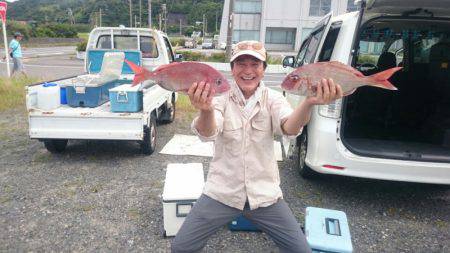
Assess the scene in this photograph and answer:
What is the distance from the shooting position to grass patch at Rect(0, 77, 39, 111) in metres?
8.82

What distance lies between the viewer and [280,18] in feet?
137

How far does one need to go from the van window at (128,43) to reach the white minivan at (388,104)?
2889mm

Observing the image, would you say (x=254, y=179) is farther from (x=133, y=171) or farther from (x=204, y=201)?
(x=133, y=171)

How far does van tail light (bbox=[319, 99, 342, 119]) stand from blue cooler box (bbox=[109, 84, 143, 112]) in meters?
2.54

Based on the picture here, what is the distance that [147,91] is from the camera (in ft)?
16.6

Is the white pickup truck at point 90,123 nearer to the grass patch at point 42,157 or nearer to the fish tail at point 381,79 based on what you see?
the grass patch at point 42,157

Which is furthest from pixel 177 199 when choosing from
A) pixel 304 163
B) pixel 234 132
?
pixel 304 163

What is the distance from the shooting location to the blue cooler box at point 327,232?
257 cm

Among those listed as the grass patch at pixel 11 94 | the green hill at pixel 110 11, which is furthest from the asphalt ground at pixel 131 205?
the green hill at pixel 110 11

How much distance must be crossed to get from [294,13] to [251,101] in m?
41.9

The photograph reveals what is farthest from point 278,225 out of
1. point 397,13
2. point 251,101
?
point 397,13

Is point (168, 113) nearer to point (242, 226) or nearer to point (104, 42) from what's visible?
point (104, 42)

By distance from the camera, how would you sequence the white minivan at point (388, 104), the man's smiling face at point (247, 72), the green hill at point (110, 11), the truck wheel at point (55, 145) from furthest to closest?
the green hill at point (110, 11) → the truck wheel at point (55, 145) → the white minivan at point (388, 104) → the man's smiling face at point (247, 72)

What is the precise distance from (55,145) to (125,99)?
1.58m
